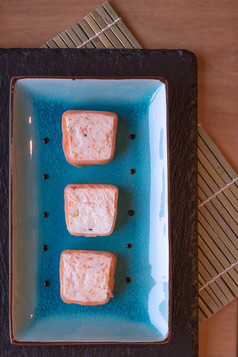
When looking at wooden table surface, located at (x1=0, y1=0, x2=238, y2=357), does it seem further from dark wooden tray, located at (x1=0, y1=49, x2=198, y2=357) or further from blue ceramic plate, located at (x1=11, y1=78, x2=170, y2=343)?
blue ceramic plate, located at (x1=11, y1=78, x2=170, y2=343)

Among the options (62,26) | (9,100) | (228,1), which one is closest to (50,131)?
(9,100)

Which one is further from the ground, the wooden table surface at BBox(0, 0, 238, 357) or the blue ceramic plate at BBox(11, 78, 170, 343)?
the wooden table surface at BBox(0, 0, 238, 357)

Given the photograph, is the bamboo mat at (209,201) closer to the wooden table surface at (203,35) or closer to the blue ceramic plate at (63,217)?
the wooden table surface at (203,35)

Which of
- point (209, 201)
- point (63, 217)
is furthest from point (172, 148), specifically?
point (63, 217)

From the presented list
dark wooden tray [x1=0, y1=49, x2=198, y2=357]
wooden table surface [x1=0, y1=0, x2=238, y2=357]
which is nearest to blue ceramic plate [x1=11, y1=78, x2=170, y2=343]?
dark wooden tray [x1=0, y1=49, x2=198, y2=357]
